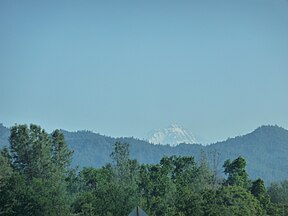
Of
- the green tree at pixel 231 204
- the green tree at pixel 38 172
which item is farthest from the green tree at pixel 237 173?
the green tree at pixel 38 172

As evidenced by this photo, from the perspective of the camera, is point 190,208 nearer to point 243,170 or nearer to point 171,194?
point 171,194

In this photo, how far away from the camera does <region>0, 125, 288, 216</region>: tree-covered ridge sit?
124ft

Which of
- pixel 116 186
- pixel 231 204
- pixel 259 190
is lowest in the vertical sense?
pixel 231 204

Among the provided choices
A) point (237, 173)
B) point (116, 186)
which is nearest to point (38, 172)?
point (116, 186)

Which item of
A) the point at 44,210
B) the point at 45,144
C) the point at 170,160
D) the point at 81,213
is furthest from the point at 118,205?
the point at 170,160

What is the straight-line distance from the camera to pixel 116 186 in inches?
1645

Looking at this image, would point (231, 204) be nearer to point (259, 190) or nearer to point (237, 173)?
point (259, 190)

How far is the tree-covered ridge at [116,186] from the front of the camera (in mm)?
37656

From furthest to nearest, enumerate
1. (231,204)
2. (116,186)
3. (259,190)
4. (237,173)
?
(237,173), (259,190), (116,186), (231,204)

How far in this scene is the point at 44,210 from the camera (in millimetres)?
36500

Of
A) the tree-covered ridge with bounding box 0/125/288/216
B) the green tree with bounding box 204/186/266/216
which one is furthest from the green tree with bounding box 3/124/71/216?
the green tree with bounding box 204/186/266/216

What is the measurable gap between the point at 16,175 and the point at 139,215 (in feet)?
92.2

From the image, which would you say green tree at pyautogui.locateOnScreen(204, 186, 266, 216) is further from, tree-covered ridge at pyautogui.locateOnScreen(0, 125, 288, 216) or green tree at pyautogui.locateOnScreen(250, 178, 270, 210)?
green tree at pyautogui.locateOnScreen(250, 178, 270, 210)

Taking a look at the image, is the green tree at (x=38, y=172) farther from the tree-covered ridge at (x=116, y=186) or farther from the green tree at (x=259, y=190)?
the green tree at (x=259, y=190)
